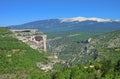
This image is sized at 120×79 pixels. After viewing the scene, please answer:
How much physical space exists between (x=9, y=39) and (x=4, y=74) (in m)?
45.2

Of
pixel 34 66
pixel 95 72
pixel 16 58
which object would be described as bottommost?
pixel 34 66

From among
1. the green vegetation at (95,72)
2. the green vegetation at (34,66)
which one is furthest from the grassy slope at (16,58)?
the green vegetation at (95,72)

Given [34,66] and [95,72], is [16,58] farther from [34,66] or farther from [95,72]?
[95,72]

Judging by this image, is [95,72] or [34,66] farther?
[34,66]

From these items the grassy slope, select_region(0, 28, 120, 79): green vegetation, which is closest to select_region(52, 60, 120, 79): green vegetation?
select_region(0, 28, 120, 79): green vegetation

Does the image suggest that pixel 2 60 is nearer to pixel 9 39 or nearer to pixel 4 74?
pixel 4 74

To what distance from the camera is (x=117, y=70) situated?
115000mm

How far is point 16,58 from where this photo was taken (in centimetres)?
15038

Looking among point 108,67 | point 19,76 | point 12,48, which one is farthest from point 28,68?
point 108,67

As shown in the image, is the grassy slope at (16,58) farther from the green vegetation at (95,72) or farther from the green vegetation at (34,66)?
the green vegetation at (95,72)

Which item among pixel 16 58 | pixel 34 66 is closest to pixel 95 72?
pixel 34 66

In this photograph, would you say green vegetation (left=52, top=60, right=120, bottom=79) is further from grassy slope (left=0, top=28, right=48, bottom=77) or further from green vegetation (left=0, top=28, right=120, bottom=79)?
grassy slope (left=0, top=28, right=48, bottom=77)

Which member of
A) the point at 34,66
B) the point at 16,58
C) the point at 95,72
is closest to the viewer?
the point at 95,72

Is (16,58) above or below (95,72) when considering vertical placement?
above
